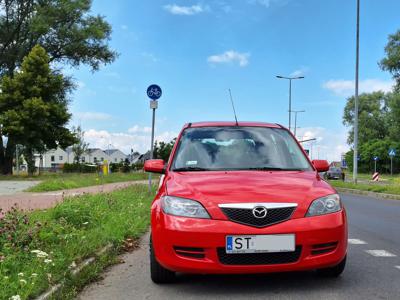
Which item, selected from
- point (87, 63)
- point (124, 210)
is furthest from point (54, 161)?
point (124, 210)

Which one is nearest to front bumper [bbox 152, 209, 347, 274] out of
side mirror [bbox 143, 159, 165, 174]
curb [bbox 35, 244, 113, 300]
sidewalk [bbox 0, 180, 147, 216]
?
curb [bbox 35, 244, 113, 300]

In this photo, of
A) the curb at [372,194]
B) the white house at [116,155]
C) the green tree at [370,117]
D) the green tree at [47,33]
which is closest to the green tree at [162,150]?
the green tree at [47,33]

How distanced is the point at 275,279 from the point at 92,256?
2.25 meters

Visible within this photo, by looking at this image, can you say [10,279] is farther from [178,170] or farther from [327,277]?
[327,277]

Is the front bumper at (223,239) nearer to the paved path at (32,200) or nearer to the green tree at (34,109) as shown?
the paved path at (32,200)

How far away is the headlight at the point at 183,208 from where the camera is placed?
4453 mm

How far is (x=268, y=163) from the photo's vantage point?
5.47 metres

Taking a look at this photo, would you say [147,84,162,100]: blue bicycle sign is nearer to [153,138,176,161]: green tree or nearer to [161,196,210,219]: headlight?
[161,196,210,219]: headlight

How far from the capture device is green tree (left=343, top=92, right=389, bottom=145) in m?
88.8

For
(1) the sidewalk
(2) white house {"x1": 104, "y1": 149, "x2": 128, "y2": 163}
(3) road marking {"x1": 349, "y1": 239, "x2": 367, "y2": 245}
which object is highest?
(2) white house {"x1": 104, "y1": 149, "x2": 128, "y2": 163}

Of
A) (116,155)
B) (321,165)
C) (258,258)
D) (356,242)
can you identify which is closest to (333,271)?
(258,258)

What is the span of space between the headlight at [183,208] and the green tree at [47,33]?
110 feet

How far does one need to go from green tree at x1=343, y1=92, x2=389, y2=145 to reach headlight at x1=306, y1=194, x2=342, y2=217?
88.0 m

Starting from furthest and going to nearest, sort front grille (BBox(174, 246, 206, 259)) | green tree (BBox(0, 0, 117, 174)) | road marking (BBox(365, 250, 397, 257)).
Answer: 1. green tree (BBox(0, 0, 117, 174))
2. road marking (BBox(365, 250, 397, 257))
3. front grille (BBox(174, 246, 206, 259))
